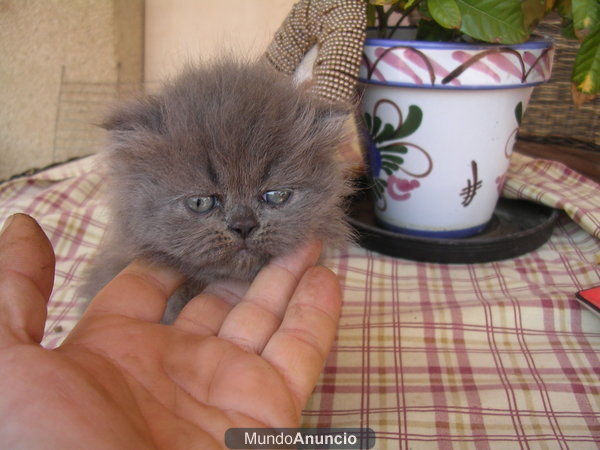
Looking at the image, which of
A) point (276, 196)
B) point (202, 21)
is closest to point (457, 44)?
point (276, 196)

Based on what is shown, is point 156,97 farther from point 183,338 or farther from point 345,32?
point 345,32

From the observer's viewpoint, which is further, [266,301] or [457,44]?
[457,44]

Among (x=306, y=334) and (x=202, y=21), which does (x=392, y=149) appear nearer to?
(x=306, y=334)

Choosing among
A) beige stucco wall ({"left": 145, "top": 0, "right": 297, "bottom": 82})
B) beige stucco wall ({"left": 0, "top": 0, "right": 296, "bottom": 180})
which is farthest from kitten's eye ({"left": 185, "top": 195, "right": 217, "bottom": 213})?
beige stucco wall ({"left": 145, "top": 0, "right": 297, "bottom": 82})

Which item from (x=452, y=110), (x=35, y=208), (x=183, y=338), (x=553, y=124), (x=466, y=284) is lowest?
(x=35, y=208)

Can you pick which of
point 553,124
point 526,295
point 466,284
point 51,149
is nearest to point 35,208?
point 51,149

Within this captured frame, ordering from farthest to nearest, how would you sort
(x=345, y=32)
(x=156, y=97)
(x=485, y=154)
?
A: (x=485, y=154)
(x=345, y=32)
(x=156, y=97)
